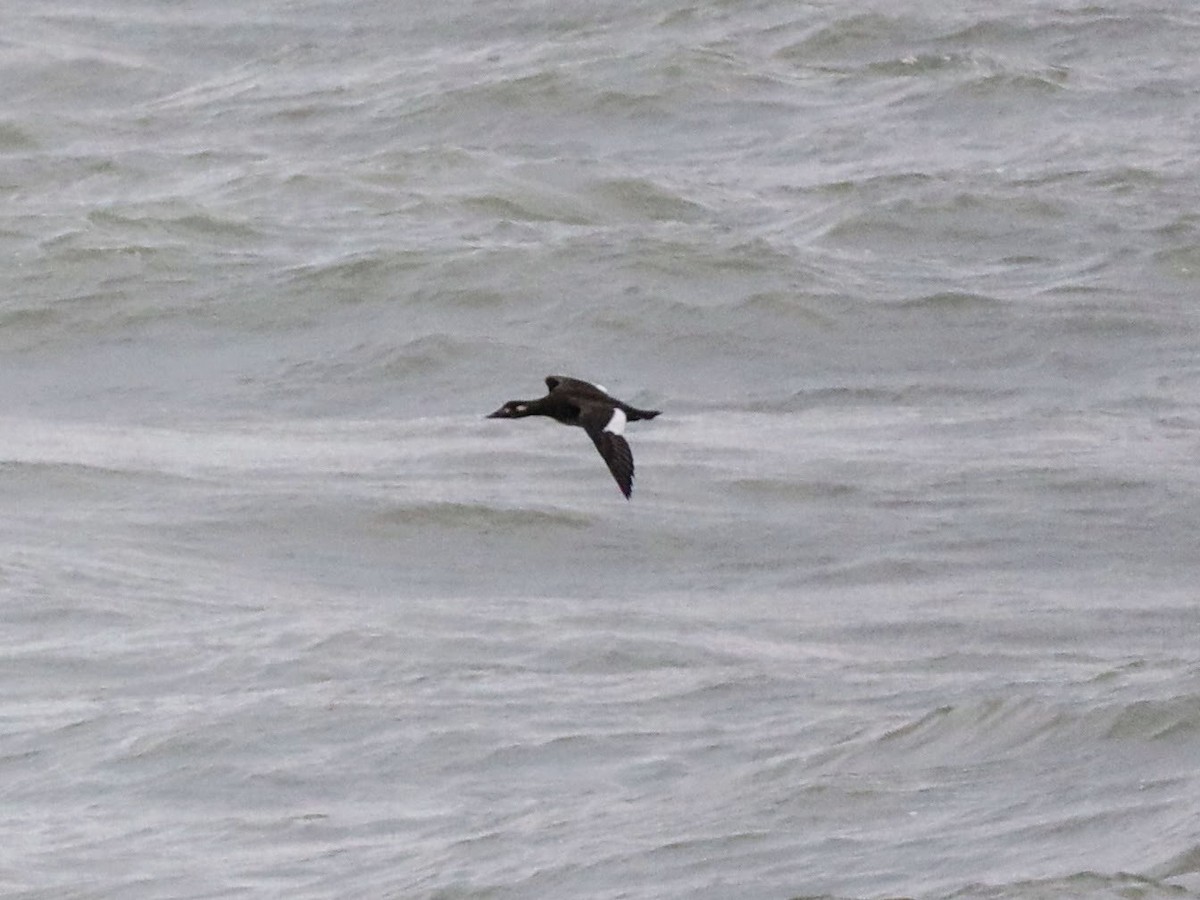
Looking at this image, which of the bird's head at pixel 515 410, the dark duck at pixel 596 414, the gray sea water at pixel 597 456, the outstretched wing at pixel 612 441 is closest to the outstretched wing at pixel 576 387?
the dark duck at pixel 596 414

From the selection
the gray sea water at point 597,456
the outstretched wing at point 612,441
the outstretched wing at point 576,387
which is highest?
the outstretched wing at point 576,387

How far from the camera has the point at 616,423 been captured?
10758 mm

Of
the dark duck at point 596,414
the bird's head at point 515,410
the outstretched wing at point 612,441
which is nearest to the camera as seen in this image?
the outstretched wing at point 612,441

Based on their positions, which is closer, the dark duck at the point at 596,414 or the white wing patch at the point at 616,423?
the dark duck at the point at 596,414

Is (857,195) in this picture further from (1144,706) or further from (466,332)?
(1144,706)

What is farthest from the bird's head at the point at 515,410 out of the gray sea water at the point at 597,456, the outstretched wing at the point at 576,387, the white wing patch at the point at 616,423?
the gray sea water at the point at 597,456

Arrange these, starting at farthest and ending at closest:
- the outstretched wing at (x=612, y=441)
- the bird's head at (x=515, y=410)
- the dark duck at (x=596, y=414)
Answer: the bird's head at (x=515, y=410) → the dark duck at (x=596, y=414) → the outstretched wing at (x=612, y=441)

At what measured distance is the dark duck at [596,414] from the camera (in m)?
10.4

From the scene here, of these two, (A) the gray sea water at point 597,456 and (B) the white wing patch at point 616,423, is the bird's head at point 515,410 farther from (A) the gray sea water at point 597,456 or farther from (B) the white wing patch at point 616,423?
(A) the gray sea water at point 597,456

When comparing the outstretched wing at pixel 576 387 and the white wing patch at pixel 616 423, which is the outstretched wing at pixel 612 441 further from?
the outstretched wing at pixel 576 387

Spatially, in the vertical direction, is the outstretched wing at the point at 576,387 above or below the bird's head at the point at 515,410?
above

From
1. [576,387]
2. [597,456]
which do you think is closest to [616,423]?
[576,387]

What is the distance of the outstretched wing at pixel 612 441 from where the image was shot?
10297 mm

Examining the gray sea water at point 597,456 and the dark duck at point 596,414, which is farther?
the gray sea water at point 597,456
